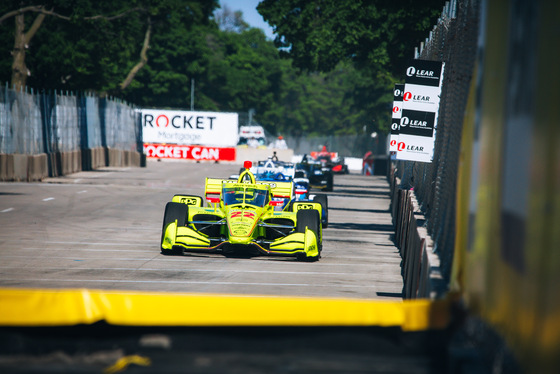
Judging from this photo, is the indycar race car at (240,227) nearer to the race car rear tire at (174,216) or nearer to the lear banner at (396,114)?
the race car rear tire at (174,216)

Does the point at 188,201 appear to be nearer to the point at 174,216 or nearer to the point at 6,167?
the point at 174,216

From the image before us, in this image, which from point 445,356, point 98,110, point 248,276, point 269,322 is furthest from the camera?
point 98,110

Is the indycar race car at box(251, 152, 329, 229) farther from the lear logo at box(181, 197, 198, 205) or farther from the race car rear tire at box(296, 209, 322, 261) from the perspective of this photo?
the race car rear tire at box(296, 209, 322, 261)

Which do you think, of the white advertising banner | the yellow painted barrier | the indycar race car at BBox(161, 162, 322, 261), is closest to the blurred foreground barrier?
the white advertising banner

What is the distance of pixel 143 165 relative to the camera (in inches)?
2000

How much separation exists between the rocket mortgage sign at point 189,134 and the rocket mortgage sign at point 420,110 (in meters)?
48.6

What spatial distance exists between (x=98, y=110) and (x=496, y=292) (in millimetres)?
41259

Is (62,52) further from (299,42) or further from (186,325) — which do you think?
(186,325)

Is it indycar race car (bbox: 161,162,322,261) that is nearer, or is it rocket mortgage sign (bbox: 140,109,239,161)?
indycar race car (bbox: 161,162,322,261)

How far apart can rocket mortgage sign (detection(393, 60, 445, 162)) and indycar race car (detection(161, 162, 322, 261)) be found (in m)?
2.29

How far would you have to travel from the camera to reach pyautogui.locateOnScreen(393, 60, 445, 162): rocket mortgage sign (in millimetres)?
13070

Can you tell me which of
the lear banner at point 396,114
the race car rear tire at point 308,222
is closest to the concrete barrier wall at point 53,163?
the lear banner at point 396,114

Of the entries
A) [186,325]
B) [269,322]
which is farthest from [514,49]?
[186,325]

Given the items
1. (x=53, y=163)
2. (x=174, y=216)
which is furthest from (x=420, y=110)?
(x=53, y=163)
